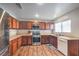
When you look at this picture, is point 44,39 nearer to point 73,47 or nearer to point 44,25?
point 44,25

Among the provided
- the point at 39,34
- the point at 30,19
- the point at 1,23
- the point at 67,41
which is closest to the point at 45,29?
the point at 39,34

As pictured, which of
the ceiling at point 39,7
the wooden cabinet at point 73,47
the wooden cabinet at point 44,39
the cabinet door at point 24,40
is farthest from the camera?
the wooden cabinet at point 44,39

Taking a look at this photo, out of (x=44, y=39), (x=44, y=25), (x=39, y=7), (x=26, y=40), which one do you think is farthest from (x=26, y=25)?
(x=39, y=7)

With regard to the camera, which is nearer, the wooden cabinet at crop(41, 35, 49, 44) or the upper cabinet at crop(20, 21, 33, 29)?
the wooden cabinet at crop(41, 35, 49, 44)

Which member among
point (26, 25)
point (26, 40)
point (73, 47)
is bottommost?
point (26, 40)

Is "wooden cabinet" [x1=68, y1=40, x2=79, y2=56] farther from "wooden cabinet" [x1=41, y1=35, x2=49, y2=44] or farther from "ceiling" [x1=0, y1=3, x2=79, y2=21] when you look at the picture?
"wooden cabinet" [x1=41, y1=35, x2=49, y2=44]

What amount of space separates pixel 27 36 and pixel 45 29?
65.6 inches

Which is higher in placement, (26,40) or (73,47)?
(73,47)

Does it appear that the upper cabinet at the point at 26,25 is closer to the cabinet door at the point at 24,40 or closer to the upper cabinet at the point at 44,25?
the upper cabinet at the point at 44,25

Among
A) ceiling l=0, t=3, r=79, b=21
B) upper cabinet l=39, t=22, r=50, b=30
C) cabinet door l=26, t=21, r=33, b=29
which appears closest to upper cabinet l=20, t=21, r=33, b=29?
cabinet door l=26, t=21, r=33, b=29

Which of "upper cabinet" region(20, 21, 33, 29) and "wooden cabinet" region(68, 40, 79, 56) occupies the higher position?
"upper cabinet" region(20, 21, 33, 29)

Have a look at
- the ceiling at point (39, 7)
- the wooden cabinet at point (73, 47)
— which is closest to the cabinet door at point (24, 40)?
the ceiling at point (39, 7)

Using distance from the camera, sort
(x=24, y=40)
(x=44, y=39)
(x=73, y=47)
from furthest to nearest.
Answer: (x=44, y=39), (x=24, y=40), (x=73, y=47)

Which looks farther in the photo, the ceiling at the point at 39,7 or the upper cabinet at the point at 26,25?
the upper cabinet at the point at 26,25
